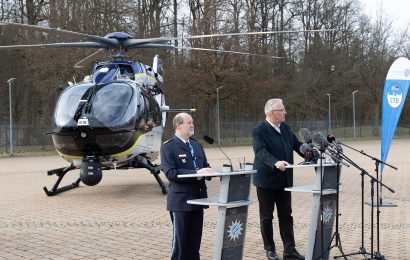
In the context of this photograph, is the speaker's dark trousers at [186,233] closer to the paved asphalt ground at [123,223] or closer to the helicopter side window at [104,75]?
the paved asphalt ground at [123,223]

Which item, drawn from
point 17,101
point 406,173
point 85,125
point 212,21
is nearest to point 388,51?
point 212,21

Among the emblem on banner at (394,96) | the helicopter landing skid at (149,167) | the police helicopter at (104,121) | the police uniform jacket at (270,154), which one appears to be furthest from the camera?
the helicopter landing skid at (149,167)

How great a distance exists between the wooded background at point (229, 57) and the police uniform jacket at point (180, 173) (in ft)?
66.5

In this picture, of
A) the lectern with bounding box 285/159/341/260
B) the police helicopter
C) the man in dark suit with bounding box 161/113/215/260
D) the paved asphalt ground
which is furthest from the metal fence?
the man in dark suit with bounding box 161/113/215/260

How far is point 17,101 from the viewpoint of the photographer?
42.4 metres

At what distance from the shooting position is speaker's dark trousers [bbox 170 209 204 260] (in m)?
5.71

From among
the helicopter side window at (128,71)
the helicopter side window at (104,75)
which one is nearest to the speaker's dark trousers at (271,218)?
the helicopter side window at (104,75)

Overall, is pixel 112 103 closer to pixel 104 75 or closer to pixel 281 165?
pixel 104 75

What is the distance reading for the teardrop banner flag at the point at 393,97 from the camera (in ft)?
37.1

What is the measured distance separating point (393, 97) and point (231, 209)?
6.80 m

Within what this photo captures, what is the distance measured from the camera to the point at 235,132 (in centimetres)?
4716

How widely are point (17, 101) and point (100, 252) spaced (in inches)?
1463

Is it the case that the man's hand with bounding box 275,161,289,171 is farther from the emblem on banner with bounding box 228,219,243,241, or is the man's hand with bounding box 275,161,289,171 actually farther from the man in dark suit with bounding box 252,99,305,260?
the emblem on banner with bounding box 228,219,243,241

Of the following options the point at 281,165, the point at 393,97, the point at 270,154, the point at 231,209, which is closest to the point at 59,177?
the point at 393,97
